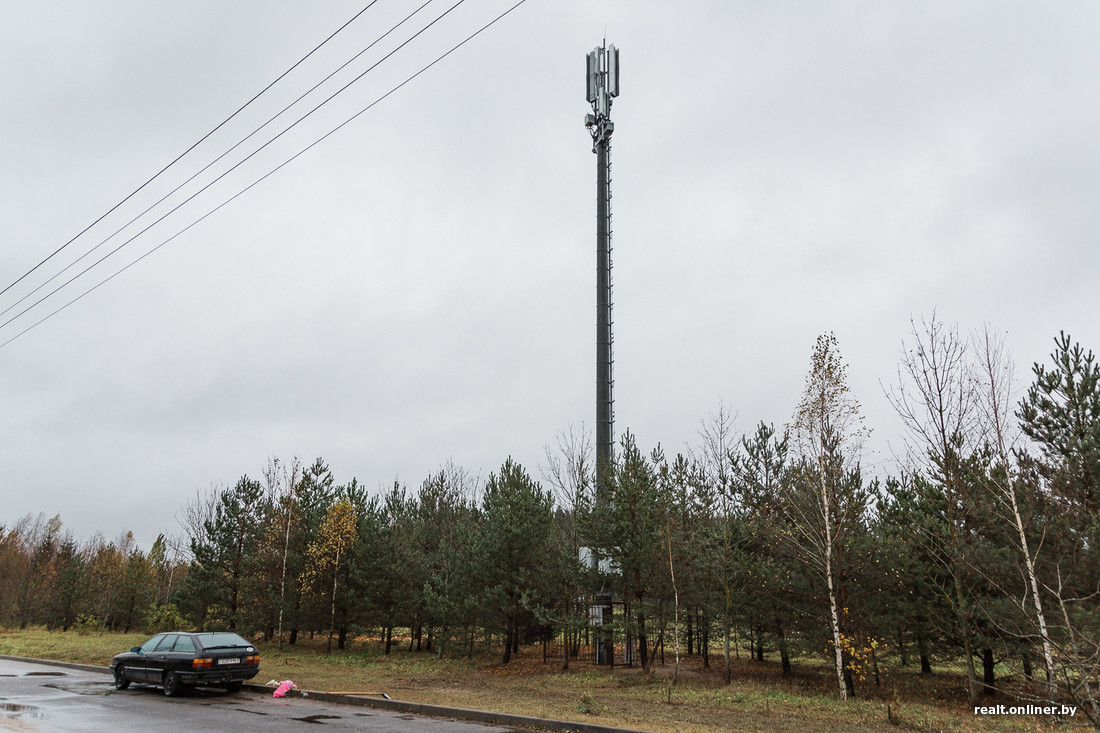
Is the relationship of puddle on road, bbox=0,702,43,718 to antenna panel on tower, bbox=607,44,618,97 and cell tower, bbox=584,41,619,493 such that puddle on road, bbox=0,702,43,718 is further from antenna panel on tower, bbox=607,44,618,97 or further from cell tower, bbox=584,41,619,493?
antenna panel on tower, bbox=607,44,618,97

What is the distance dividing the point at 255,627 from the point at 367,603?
6.82 meters

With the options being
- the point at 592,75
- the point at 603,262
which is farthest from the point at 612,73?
the point at 603,262

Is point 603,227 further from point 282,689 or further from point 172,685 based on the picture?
point 172,685

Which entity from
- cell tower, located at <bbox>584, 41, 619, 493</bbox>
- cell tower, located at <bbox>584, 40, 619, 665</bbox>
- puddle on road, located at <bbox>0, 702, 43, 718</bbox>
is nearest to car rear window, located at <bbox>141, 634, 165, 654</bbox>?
puddle on road, located at <bbox>0, 702, 43, 718</bbox>

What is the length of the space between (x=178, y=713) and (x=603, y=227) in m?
26.9

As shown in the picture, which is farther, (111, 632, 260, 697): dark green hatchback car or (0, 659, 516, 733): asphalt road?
(111, 632, 260, 697): dark green hatchback car

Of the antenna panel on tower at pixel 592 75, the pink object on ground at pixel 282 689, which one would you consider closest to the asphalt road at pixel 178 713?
the pink object on ground at pixel 282 689

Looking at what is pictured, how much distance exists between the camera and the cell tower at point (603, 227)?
99.0 ft

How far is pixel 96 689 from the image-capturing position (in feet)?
56.8

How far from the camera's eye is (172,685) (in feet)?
52.3

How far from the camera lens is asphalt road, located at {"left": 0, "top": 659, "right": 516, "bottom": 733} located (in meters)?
11.4

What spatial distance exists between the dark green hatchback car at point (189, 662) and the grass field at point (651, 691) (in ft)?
6.18

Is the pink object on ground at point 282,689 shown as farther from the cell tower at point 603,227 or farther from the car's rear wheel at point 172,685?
the cell tower at point 603,227

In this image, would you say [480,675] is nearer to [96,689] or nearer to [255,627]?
[96,689]
